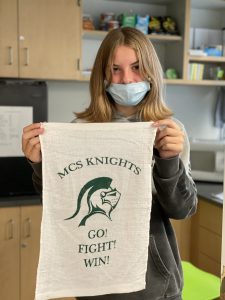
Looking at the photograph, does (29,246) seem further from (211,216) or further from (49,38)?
(49,38)

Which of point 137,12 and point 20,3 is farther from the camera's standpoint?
point 137,12

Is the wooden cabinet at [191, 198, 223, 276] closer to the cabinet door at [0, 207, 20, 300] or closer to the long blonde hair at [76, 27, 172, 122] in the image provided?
the cabinet door at [0, 207, 20, 300]

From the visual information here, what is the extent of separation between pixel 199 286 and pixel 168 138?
1.03 meters

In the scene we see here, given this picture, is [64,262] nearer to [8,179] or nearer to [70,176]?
[70,176]

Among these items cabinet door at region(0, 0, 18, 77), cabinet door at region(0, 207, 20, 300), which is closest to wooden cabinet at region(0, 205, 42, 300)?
cabinet door at region(0, 207, 20, 300)

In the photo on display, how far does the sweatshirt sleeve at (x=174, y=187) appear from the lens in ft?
3.45

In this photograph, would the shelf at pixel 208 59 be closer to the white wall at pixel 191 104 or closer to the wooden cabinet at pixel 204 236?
the white wall at pixel 191 104

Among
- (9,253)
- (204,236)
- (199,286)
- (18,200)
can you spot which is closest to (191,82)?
(204,236)

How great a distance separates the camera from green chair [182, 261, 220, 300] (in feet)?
5.78

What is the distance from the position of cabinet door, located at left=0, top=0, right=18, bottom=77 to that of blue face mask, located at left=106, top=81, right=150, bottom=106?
1474mm

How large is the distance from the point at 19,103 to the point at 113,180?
5.07ft

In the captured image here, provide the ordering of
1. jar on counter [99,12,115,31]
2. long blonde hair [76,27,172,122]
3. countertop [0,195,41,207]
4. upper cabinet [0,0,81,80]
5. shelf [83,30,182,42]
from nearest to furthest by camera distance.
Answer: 1. long blonde hair [76,27,172,122]
2. countertop [0,195,41,207]
3. upper cabinet [0,0,81,80]
4. shelf [83,30,182,42]
5. jar on counter [99,12,115,31]

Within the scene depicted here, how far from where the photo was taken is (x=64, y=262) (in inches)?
42.5

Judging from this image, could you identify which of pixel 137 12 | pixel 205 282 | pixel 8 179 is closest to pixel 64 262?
pixel 205 282
